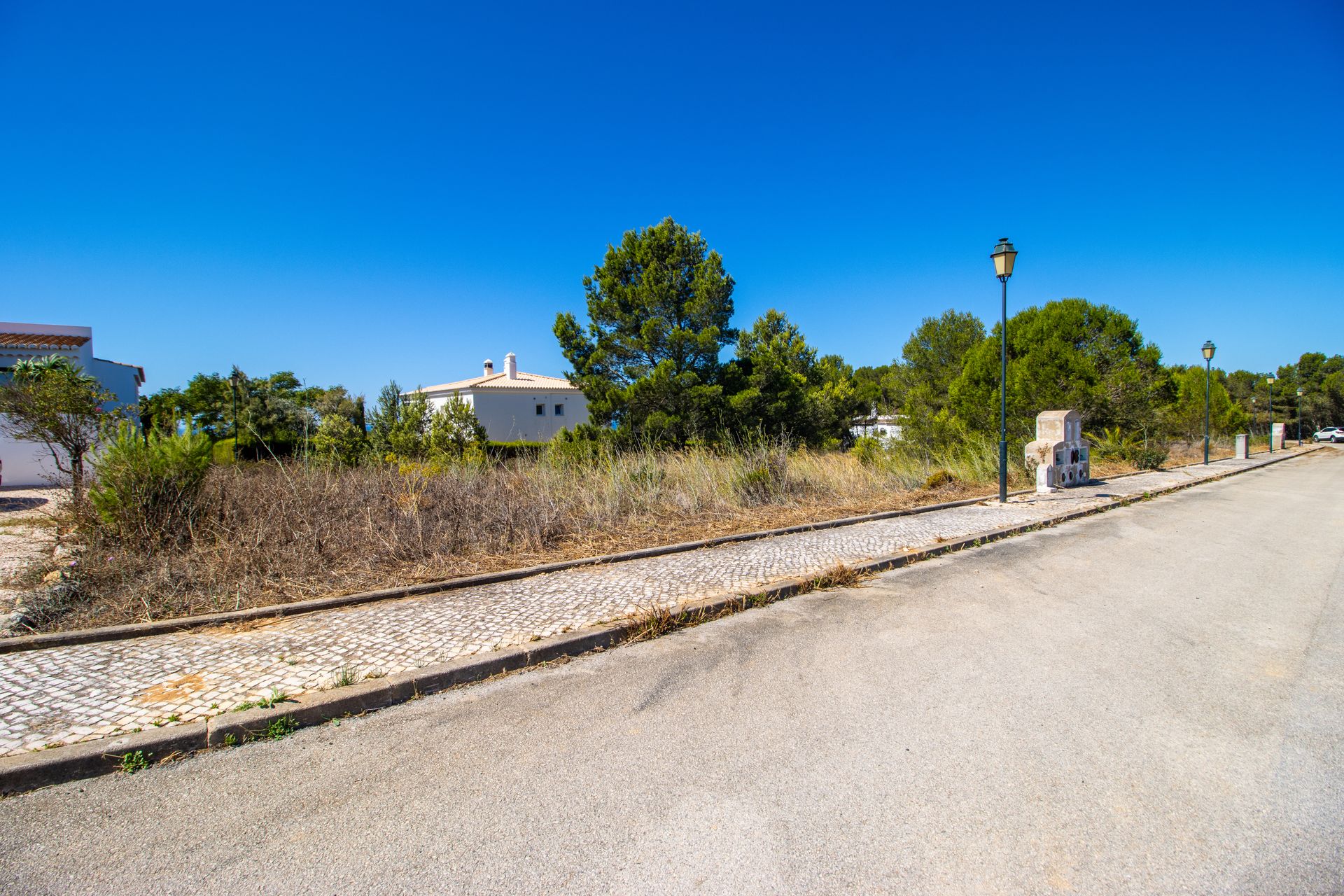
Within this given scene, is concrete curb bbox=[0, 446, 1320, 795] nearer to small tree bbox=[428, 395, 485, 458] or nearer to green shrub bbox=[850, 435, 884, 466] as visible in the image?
small tree bbox=[428, 395, 485, 458]

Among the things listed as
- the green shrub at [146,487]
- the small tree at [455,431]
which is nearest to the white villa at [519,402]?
the small tree at [455,431]

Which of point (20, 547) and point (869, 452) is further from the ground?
point (869, 452)

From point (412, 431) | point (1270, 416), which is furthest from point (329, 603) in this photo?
point (1270, 416)

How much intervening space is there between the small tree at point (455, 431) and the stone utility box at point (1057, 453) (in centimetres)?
1145

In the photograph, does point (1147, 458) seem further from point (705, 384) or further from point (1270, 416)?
point (1270, 416)

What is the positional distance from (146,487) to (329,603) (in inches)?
98.7

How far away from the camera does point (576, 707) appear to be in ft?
10.6

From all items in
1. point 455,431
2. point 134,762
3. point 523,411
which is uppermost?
point 523,411

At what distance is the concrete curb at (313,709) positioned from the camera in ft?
8.59

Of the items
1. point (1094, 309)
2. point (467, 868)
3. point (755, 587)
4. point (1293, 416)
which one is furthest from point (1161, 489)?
point (1293, 416)

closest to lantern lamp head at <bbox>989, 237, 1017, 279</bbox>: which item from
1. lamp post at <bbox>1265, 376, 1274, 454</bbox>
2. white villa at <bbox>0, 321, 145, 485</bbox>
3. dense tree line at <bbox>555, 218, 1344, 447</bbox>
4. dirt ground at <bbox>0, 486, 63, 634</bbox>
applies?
dense tree line at <bbox>555, 218, 1344, 447</bbox>

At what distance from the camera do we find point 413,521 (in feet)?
21.2

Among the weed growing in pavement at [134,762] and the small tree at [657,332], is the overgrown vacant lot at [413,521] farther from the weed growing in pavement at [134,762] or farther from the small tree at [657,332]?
the small tree at [657,332]

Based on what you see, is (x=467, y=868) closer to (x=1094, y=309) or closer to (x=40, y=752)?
(x=40, y=752)
